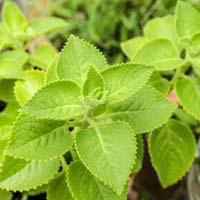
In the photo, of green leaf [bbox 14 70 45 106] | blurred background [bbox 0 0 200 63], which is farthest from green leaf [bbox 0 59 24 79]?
blurred background [bbox 0 0 200 63]

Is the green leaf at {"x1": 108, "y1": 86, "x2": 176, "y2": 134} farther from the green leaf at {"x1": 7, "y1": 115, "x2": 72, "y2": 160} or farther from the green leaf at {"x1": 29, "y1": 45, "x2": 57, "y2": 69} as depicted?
the green leaf at {"x1": 29, "y1": 45, "x2": 57, "y2": 69}

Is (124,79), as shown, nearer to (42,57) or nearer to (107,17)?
(42,57)

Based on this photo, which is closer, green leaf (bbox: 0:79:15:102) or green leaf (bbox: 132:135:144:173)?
green leaf (bbox: 132:135:144:173)

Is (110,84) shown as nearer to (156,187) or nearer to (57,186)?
(57,186)

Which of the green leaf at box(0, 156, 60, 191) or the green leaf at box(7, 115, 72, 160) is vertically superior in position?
the green leaf at box(7, 115, 72, 160)

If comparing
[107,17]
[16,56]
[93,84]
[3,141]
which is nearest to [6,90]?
Answer: [16,56]

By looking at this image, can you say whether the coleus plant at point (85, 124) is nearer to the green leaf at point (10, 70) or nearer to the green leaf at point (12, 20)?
the green leaf at point (10, 70)
